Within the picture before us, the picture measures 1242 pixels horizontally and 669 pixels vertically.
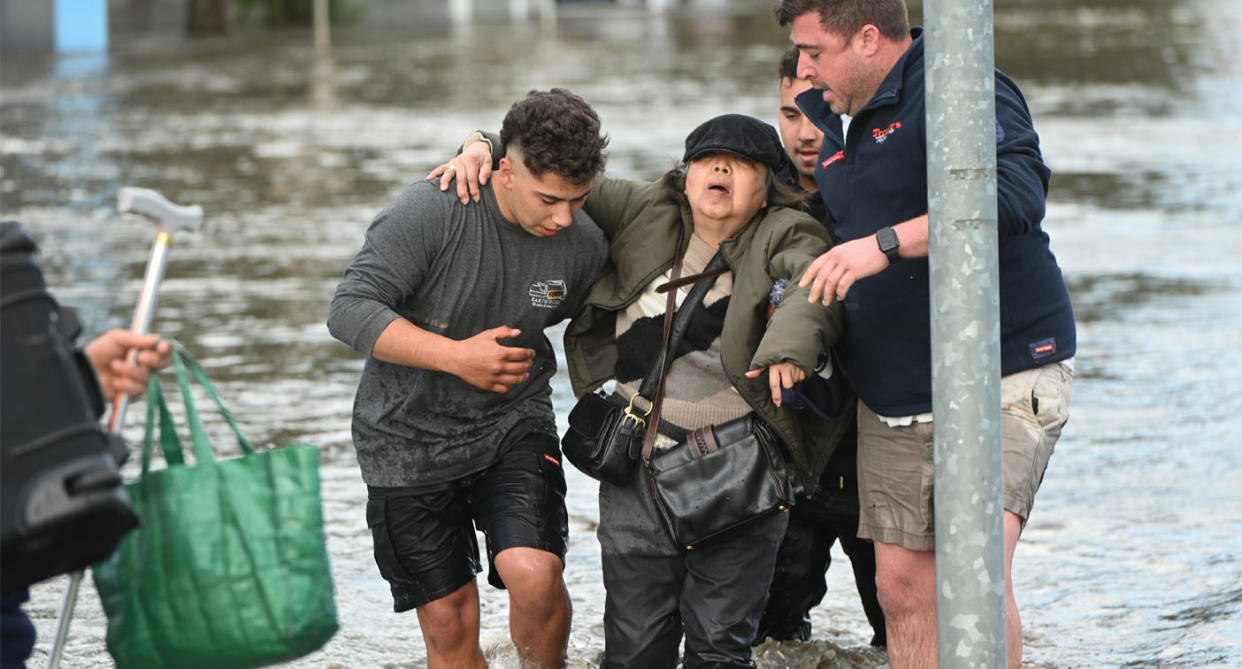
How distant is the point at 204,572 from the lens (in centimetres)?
325

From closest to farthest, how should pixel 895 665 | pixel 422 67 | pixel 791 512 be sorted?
pixel 895 665 → pixel 791 512 → pixel 422 67

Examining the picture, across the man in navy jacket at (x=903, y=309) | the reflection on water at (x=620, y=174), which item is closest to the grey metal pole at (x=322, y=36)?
the reflection on water at (x=620, y=174)

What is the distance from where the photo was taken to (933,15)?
9.71 feet

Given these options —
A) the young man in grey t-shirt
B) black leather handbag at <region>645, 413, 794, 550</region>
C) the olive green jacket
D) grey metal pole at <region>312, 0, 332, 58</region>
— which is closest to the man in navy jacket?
the olive green jacket

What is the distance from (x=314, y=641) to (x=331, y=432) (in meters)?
4.11

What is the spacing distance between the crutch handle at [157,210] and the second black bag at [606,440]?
1211 millimetres

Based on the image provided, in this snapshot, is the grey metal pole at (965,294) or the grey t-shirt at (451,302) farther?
the grey t-shirt at (451,302)

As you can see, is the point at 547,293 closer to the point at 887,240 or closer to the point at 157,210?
the point at 887,240

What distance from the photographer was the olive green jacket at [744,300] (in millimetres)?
3887

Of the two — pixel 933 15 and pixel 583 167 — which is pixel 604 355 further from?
pixel 933 15

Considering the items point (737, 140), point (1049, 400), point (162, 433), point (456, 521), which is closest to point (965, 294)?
point (1049, 400)

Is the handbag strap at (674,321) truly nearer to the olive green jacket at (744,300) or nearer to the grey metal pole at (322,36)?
the olive green jacket at (744,300)

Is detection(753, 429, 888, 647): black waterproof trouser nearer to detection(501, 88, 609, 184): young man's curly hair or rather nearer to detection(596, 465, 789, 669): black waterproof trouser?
detection(596, 465, 789, 669): black waterproof trouser

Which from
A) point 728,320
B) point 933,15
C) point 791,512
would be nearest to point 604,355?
point 728,320
